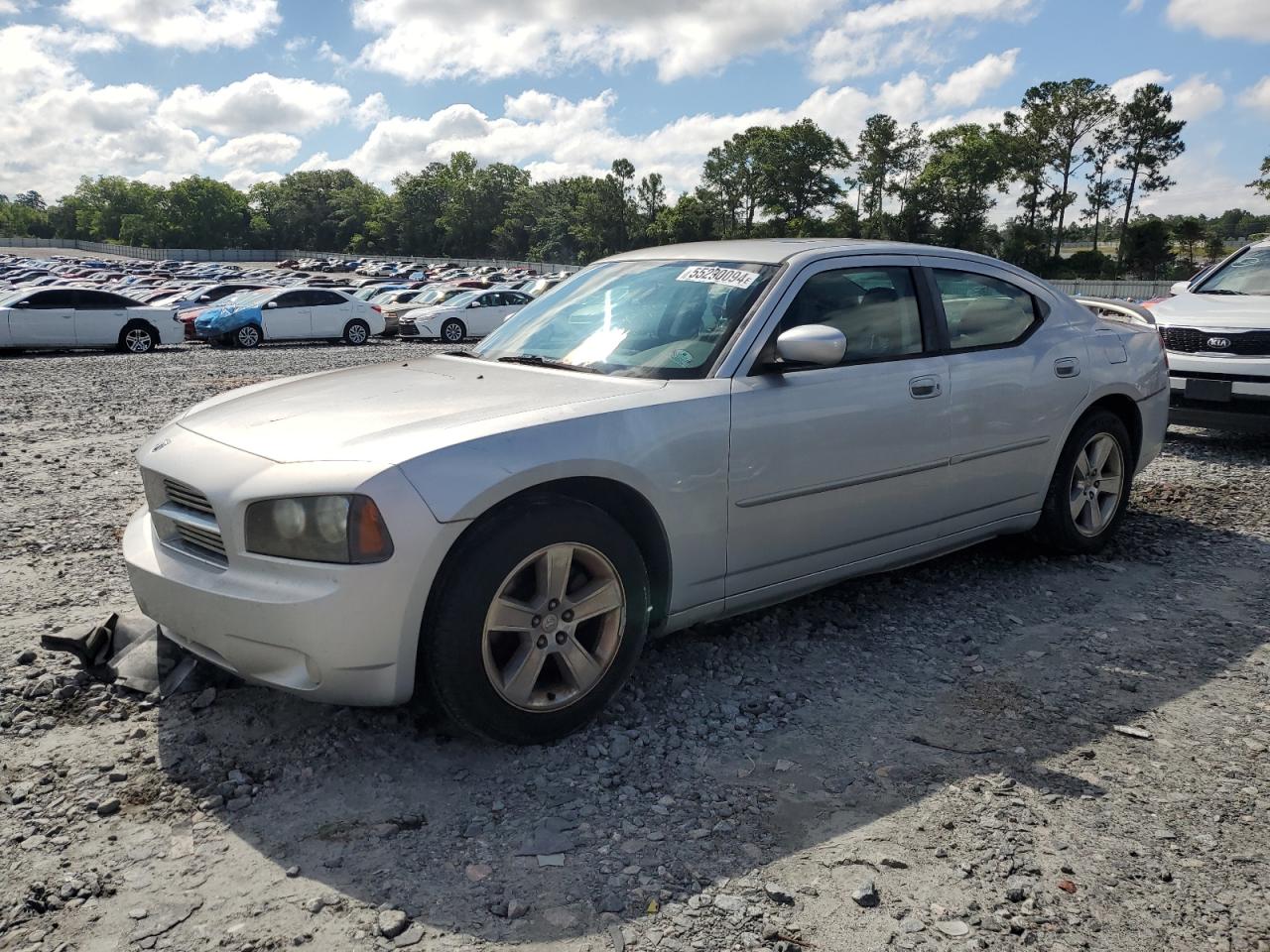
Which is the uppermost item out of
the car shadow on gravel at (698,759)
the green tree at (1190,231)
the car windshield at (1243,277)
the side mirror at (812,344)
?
the green tree at (1190,231)

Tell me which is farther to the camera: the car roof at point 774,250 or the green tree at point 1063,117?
the green tree at point 1063,117

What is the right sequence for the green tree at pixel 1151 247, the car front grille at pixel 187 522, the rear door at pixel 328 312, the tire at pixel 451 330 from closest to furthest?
the car front grille at pixel 187 522, the rear door at pixel 328 312, the tire at pixel 451 330, the green tree at pixel 1151 247

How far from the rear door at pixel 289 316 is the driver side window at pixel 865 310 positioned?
21.2m

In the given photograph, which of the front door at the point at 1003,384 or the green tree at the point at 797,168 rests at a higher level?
the green tree at the point at 797,168

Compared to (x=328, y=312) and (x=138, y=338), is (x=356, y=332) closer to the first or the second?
(x=328, y=312)

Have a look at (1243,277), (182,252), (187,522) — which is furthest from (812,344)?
(182,252)

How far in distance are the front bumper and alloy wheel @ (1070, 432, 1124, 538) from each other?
11.8ft

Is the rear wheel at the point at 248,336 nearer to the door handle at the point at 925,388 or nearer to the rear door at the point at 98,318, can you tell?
the rear door at the point at 98,318

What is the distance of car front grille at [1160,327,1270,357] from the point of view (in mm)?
7637

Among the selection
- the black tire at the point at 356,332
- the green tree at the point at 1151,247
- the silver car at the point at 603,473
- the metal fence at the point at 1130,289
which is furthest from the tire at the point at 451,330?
the green tree at the point at 1151,247

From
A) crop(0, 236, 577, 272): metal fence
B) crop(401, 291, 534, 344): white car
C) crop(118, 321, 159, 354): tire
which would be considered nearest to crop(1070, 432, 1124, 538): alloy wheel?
crop(118, 321, 159, 354): tire

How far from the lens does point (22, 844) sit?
264cm

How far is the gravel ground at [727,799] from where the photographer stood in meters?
2.37

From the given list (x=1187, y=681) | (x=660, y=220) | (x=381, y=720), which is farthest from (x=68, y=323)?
(x=660, y=220)
